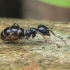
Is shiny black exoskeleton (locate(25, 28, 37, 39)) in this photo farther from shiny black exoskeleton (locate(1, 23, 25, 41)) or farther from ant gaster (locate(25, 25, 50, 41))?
shiny black exoskeleton (locate(1, 23, 25, 41))

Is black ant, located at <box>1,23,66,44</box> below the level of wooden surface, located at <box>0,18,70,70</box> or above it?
above

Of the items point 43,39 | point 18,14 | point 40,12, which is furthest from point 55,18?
point 43,39

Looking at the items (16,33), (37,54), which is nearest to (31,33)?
(16,33)

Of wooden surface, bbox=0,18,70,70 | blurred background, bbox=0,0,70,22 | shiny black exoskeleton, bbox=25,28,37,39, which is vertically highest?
blurred background, bbox=0,0,70,22

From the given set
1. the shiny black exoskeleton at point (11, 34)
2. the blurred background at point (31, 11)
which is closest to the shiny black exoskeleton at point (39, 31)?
the shiny black exoskeleton at point (11, 34)

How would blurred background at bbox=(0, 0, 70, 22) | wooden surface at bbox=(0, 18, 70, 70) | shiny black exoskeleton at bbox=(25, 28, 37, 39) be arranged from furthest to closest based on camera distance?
blurred background at bbox=(0, 0, 70, 22), shiny black exoskeleton at bbox=(25, 28, 37, 39), wooden surface at bbox=(0, 18, 70, 70)

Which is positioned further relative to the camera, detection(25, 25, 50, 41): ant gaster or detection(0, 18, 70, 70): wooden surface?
detection(25, 25, 50, 41): ant gaster

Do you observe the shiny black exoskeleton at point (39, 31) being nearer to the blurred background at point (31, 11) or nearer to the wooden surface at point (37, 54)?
the wooden surface at point (37, 54)

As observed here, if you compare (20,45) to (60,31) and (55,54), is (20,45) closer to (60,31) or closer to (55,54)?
(55,54)

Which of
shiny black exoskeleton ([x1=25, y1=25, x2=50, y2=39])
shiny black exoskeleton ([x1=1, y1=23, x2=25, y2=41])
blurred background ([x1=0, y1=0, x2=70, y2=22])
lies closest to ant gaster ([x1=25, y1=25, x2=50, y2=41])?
shiny black exoskeleton ([x1=25, y1=25, x2=50, y2=39])
